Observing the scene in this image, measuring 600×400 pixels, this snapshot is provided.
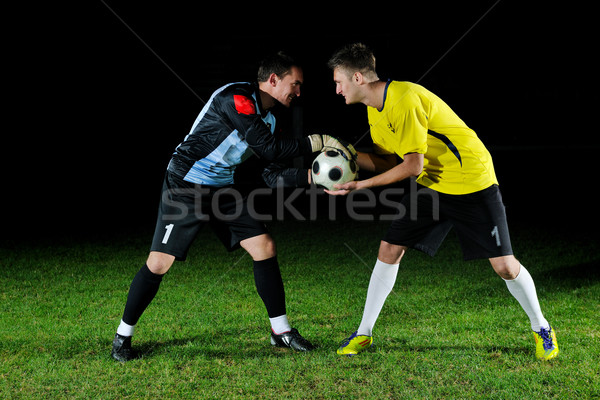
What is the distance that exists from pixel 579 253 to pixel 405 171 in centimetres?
420

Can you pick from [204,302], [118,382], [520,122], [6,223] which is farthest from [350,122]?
[118,382]

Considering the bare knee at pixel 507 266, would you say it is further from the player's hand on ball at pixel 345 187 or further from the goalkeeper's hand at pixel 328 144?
the goalkeeper's hand at pixel 328 144

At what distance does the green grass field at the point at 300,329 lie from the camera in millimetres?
3029

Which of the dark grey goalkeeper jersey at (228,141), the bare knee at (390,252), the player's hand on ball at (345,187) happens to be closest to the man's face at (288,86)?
the dark grey goalkeeper jersey at (228,141)

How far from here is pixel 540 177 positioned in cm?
1380

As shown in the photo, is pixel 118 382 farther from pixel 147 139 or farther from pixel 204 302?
pixel 147 139

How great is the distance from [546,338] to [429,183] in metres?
1.17

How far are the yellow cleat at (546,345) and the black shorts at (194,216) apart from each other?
72.5 inches

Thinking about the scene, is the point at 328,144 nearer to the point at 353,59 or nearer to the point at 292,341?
the point at 353,59

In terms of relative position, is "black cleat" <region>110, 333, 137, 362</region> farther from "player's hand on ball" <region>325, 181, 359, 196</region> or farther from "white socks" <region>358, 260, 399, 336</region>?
"player's hand on ball" <region>325, 181, 359, 196</region>

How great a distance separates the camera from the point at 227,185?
3.73m

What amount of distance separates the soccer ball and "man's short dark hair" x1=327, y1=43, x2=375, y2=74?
0.57 m

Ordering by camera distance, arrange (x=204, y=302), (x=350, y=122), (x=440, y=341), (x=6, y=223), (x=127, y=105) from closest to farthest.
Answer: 1. (x=440, y=341)
2. (x=204, y=302)
3. (x=6, y=223)
4. (x=127, y=105)
5. (x=350, y=122)

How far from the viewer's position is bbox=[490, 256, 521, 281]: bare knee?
3.31 metres
